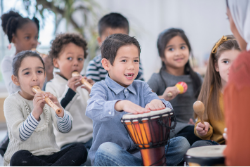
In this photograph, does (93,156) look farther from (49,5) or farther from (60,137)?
(49,5)

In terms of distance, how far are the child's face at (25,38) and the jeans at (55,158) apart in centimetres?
100

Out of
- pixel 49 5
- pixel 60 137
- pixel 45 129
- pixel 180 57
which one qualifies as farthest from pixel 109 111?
pixel 49 5

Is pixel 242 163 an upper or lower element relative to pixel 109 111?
lower

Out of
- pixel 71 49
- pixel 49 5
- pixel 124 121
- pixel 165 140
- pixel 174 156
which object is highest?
pixel 49 5

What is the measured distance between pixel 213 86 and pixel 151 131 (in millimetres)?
701

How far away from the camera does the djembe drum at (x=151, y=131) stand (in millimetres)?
1181

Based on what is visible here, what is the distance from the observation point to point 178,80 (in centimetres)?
212

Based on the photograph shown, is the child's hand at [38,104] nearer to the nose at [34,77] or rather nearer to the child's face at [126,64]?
the nose at [34,77]

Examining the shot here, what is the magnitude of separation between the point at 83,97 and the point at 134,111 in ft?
2.82

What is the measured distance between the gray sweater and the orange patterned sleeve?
1.13 m

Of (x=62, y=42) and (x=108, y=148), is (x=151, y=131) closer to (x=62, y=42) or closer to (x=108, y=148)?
(x=108, y=148)

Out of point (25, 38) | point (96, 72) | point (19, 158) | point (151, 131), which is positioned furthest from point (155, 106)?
point (25, 38)

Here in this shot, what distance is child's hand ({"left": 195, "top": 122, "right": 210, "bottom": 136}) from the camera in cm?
151

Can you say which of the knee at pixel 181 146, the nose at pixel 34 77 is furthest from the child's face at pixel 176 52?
the nose at pixel 34 77
